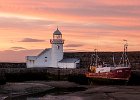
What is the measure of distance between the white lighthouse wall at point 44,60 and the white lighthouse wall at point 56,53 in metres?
0.90

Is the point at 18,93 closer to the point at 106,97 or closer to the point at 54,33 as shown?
the point at 106,97

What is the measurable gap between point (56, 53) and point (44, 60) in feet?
9.00

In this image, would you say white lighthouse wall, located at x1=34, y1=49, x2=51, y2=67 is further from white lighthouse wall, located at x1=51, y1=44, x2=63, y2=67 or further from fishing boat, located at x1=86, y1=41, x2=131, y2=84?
fishing boat, located at x1=86, y1=41, x2=131, y2=84

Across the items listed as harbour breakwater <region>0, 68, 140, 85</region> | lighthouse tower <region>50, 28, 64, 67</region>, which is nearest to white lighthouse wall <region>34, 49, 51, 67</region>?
lighthouse tower <region>50, 28, 64, 67</region>

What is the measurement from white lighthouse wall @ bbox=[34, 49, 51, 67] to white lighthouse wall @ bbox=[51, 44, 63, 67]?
2.96 ft

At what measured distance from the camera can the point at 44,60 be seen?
81375 mm

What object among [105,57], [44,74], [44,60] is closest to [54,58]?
[44,60]

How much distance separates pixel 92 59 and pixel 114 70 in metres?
21.5

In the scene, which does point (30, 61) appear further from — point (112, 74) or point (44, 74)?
point (112, 74)

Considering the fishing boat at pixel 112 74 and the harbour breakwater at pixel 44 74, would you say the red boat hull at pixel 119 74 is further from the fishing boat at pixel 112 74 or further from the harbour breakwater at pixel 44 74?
the harbour breakwater at pixel 44 74

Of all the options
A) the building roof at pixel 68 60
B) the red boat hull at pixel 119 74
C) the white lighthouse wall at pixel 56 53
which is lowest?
the red boat hull at pixel 119 74

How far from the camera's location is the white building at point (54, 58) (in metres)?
79.7

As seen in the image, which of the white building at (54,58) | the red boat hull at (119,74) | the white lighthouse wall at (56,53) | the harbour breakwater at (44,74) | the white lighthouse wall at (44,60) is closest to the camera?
the red boat hull at (119,74)

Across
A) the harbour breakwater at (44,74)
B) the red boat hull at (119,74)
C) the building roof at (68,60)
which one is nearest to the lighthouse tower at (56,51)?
the building roof at (68,60)
